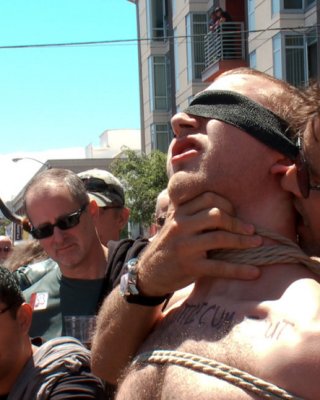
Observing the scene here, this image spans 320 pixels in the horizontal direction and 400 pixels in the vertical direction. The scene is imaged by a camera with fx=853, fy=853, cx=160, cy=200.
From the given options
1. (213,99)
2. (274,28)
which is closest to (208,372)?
(213,99)

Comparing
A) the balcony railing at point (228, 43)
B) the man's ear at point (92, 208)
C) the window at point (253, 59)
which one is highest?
the balcony railing at point (228, 43)

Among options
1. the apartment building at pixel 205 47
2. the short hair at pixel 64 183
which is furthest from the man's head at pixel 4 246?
the apartment building at pixel 205 47

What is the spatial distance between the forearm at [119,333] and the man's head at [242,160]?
282 mm

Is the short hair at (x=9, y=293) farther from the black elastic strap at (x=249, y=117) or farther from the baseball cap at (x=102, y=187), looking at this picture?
the black elastic strap at (x=249, y=117)

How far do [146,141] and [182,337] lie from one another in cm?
3796

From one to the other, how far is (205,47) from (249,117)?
1110 inches

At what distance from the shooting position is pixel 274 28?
2480cm

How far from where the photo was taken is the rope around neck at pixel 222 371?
1.51 metres

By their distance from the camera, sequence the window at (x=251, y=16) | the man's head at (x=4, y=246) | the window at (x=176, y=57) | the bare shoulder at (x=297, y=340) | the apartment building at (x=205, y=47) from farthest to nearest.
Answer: the window at (x=176, y=57) → the window at (x=251, y=16) → the apartment building at (x=205, y=47) → the man's head at (x=4, y=246) → the bare shoulder at (x=297, y=340)

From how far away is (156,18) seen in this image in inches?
1506

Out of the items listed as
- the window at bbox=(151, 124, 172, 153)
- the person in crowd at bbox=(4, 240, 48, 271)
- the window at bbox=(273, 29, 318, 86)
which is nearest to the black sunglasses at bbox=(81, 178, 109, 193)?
the person in crowd at bbox=(4, 240, 48, 271)

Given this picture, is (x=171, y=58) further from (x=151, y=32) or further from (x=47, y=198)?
(x=47, y=198)

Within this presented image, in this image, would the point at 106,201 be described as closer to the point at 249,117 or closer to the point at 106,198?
the point at 106,198

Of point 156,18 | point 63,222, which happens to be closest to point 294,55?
point 156,18
